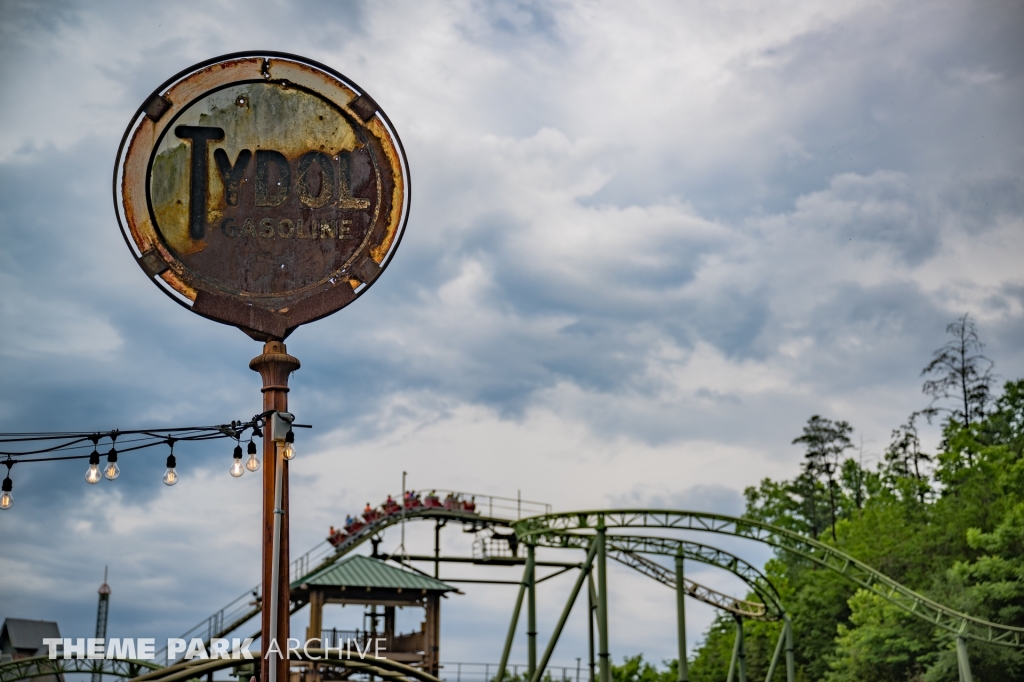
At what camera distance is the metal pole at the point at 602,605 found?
87.4 feet

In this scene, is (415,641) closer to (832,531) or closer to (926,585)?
(926,585)

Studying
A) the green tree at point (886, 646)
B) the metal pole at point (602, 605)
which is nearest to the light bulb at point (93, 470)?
the metal pole at point (602, 605)

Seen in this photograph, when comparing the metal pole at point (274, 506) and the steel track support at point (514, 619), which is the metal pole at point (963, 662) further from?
the metal pole at point (274, 506)

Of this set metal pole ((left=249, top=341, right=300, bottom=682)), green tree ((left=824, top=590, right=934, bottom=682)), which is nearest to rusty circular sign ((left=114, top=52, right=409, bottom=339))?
metal pole ((left=249, top=341, right=300, bottom=682))

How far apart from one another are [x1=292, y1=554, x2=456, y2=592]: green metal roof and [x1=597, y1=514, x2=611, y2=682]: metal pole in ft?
28.7

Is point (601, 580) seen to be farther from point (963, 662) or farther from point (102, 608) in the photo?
point (102, 608)

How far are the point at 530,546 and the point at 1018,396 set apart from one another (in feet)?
97.2

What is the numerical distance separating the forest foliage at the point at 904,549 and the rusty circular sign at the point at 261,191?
32.1m

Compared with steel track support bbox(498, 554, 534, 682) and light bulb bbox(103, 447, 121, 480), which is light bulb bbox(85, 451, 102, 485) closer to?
light bulb bbox(103, 447, 121, 480)

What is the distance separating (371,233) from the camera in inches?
477

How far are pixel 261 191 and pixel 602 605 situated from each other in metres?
17.9

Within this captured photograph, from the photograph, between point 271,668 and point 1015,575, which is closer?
point 271,668

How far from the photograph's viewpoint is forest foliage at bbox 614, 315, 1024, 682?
3906 centimetres

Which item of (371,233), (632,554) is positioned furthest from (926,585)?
(371,233)
